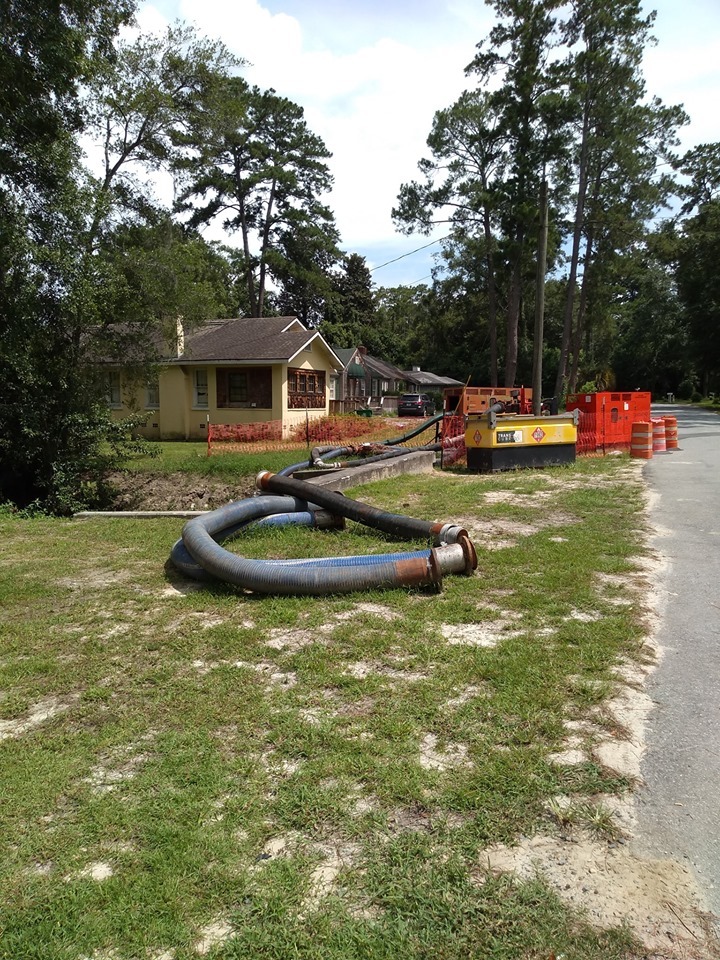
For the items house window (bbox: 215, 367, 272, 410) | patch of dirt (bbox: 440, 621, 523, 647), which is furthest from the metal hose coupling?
house window (bbox: 215, 367, 272, 410)

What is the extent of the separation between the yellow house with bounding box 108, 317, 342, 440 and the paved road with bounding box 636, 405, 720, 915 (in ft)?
60.0

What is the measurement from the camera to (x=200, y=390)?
2528 centimetres

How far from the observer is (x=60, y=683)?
399 centimetres

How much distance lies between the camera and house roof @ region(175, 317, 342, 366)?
78.1 feet

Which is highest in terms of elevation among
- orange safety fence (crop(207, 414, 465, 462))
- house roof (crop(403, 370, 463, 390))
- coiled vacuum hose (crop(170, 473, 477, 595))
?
house roof (crop(403, 370, 463, 390))

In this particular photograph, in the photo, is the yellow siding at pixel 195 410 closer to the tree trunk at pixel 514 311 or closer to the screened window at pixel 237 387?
the screened window at pixel 237 387

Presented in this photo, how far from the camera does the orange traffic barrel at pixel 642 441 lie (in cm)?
1611

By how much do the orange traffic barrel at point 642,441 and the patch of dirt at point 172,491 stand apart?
9.46 metres

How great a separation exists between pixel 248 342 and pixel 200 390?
8.71 feet

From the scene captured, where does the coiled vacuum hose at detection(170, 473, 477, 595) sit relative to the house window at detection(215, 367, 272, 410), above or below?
below

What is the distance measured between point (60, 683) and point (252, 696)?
1239mm

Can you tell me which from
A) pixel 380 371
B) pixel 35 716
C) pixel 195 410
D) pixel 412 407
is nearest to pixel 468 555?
pixel 35 716

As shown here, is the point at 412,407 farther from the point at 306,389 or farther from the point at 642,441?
the point at 642,441

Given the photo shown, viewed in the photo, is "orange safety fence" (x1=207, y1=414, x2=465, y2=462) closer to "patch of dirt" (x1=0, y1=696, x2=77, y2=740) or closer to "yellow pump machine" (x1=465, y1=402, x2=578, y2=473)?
"yellow pump machine" (x1=465, y1=402, x2=578, y2=473)
